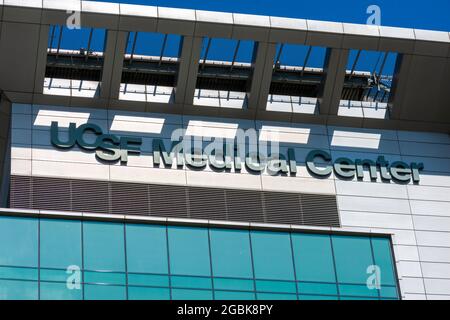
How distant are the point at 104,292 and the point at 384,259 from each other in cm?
939

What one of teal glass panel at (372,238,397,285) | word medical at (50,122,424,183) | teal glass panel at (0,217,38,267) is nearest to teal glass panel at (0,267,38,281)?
teal glass panel at (0,217,38,267)

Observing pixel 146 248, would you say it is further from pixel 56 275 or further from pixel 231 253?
pixel 56 275

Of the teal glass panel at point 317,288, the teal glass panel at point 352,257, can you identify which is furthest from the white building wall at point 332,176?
the teal glass panel at point 317,288

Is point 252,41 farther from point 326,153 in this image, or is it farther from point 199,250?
point 199,250

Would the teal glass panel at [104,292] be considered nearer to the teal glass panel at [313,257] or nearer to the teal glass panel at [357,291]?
the teal glass panel at [313,257]

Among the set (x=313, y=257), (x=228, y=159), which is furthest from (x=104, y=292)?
(x=228, y=159)

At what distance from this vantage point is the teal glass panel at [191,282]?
37.1 metres

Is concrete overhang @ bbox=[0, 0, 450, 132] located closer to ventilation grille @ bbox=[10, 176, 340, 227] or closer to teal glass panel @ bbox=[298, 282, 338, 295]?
ventilation grille @ bbox=[10, 176, 340, 227]

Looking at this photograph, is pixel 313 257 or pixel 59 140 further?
pixel 59 140

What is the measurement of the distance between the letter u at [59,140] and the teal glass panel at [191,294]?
31.9 feet

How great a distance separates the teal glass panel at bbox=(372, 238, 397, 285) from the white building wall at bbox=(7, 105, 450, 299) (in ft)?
8.26

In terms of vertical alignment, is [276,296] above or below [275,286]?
below

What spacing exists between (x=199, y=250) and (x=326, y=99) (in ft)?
37.5

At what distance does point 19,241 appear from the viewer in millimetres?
36562
